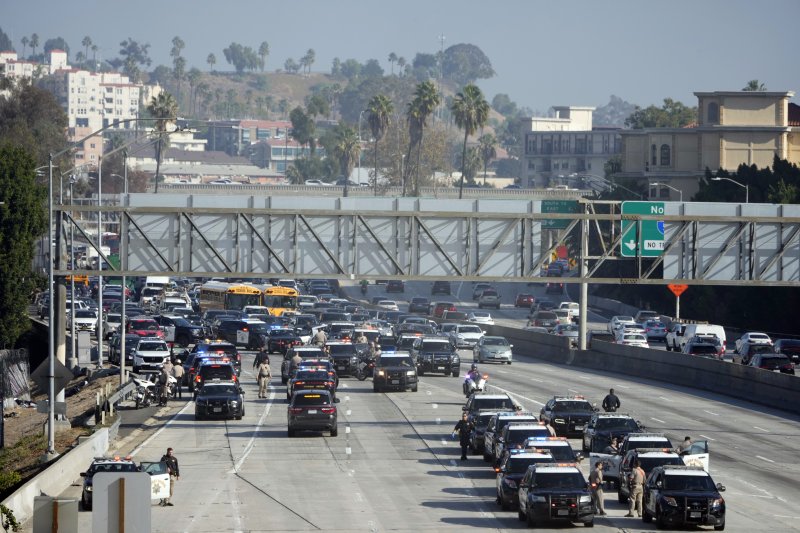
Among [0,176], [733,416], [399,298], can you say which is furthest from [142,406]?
[399,298]

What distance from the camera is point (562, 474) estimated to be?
105ft

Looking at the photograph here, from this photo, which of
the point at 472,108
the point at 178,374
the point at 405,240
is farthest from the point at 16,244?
the point at 472,108

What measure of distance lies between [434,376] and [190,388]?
1433 centimetres

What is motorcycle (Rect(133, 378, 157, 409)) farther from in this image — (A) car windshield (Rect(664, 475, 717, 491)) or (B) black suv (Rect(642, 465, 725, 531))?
(A) car windshield (Rect(664, 475, 717, 491))

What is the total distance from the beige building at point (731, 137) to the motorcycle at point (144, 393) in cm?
7453

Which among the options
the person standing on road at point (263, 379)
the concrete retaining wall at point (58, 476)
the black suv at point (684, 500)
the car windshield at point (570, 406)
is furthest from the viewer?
the person standing on road at point (263, 379)

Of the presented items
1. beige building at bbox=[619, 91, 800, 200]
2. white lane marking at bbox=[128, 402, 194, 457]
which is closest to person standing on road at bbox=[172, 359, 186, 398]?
white lane marking at bbox=[128, 402, 194, 457]

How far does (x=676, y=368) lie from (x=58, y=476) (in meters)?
39.5

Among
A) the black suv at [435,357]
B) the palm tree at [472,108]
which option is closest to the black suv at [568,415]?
the black suv at [435,357]

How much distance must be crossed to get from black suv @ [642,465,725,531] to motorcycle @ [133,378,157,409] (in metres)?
29.4

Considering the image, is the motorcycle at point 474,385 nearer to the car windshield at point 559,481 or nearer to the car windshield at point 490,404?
the car windshield at point 490,404

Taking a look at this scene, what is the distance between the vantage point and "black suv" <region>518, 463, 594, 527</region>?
103 feet

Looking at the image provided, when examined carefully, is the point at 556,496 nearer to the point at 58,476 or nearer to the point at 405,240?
the point at 58,476

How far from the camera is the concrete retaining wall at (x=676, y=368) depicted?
58.1 metres
